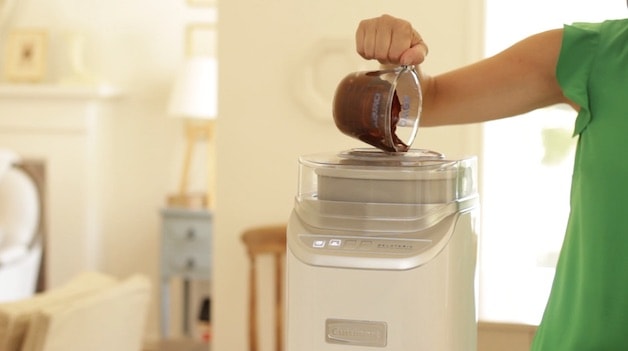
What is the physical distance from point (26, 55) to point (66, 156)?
1.59 ft


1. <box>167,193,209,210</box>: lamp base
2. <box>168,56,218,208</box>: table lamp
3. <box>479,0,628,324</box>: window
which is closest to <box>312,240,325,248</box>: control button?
<box>479,0,628,324</box>: window

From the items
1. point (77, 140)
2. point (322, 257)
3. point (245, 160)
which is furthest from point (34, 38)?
point (322, 257)

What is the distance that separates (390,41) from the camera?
953mm

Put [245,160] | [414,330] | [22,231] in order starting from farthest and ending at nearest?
1. [22,231]
2. [245,160]
3. [414,330]

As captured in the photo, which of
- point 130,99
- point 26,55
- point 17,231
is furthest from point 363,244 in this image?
point 26,55

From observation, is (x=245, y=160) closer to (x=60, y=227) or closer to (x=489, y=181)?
(x=489, y=181)

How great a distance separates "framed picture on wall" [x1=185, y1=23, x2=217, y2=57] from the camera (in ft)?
13.6

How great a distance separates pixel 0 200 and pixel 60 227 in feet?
1.10

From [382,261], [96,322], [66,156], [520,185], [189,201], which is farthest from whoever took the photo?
[66,156]

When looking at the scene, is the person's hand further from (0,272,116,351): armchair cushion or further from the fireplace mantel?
the fireplace mantel

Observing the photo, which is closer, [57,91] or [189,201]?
[189,201]

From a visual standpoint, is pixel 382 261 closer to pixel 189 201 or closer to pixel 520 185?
pixel 520 185

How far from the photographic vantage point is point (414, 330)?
2.88 ft

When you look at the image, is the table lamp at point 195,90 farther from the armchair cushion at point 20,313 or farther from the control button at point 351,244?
the control button at point 351,244
